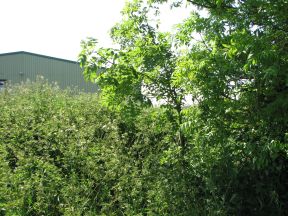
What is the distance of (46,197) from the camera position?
5781mm

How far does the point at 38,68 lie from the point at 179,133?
24205mm

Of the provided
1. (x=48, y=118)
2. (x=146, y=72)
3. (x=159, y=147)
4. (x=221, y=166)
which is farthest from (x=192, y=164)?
(x=48, y=118)

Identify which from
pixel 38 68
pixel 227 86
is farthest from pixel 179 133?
pixel 38 68

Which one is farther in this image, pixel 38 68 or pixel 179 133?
pixel 38 68

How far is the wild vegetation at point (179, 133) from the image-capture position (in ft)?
13.6

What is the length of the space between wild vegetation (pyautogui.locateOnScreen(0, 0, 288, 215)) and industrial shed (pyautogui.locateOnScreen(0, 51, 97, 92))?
70.7 ft

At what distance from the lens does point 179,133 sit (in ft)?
18.0

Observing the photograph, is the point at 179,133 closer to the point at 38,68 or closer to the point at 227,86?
the point at 227,86

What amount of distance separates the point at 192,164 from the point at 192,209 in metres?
0.54

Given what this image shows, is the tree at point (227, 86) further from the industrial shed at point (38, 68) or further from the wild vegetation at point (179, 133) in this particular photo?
the industrial shed at point (38, 68)

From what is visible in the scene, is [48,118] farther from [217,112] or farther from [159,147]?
[217,112]

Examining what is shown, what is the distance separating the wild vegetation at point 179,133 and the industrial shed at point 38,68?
21562mm

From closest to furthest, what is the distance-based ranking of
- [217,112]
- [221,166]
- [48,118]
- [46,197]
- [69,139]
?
[217,112]
[221,166]
[46,197]
[69,139]
[48,118]

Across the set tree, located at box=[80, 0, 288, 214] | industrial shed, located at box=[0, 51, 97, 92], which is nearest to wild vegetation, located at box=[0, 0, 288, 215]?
tree, located at box=[80, 0, 288, 214]
